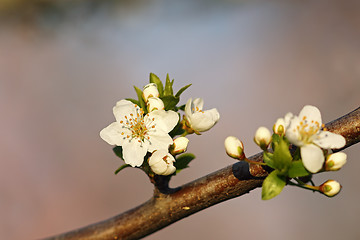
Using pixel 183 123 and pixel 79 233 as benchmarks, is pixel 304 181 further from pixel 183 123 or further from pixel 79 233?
pixel 79 233

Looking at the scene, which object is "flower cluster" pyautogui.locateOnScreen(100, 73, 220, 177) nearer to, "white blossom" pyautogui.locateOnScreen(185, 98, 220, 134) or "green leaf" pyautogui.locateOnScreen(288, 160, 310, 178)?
"white blossom" pyautogui.locateOnScreen(185, 98, 220, 134)

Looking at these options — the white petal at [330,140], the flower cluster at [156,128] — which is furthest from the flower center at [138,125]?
the white petal at [330,140]

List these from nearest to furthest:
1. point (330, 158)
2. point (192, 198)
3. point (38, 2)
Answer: point (330, 158), point (192, 198), point (38, 2)

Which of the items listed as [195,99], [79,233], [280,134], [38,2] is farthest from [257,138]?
[38,2]

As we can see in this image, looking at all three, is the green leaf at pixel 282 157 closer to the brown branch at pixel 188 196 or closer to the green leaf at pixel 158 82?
the brown branch at pixel 188 196

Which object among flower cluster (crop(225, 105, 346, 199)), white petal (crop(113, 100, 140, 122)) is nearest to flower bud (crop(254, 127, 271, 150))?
flower cluster (crop(225, 105, 346, 199))

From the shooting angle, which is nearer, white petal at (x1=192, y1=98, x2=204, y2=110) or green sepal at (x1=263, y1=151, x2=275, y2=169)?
green sepal at (x1=263, y1=151, x2=275, y2=169)
